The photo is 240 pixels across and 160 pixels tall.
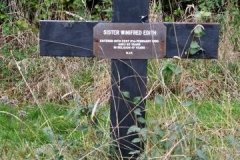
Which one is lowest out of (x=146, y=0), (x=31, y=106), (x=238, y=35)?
(x=31, y=106)

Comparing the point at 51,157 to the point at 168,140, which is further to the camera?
the point at 51,157

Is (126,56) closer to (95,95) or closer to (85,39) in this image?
(85,39)

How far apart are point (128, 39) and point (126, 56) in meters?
0.11

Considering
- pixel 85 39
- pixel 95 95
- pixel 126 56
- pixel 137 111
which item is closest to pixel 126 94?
pixel 137 111

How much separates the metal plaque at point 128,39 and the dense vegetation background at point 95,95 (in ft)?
→ 0.56

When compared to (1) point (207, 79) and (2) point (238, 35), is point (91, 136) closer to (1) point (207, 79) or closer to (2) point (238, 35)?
(1) point (207, 79)

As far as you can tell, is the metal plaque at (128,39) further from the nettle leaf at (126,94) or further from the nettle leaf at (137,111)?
the nettle leaf at (137,111)

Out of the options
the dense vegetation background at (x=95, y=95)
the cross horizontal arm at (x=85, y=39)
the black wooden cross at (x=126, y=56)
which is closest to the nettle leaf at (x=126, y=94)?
the black wooden cross at (x=126, y=56)

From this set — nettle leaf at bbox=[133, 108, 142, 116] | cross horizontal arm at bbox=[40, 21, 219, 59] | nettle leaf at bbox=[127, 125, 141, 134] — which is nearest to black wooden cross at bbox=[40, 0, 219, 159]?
cross horizontal arm at bbox=[40, 21, 219, 59]

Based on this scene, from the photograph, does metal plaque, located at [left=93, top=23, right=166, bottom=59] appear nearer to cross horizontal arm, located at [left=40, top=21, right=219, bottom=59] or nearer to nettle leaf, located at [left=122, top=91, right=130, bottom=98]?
cross horizontal arm, located at [left=40, top=21, right=219, bottom=59]

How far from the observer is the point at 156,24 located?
3.93 m

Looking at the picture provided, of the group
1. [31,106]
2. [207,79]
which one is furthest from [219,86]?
[31,106]

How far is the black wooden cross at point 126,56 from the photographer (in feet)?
13.0

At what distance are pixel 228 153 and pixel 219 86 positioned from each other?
278 centimetres
